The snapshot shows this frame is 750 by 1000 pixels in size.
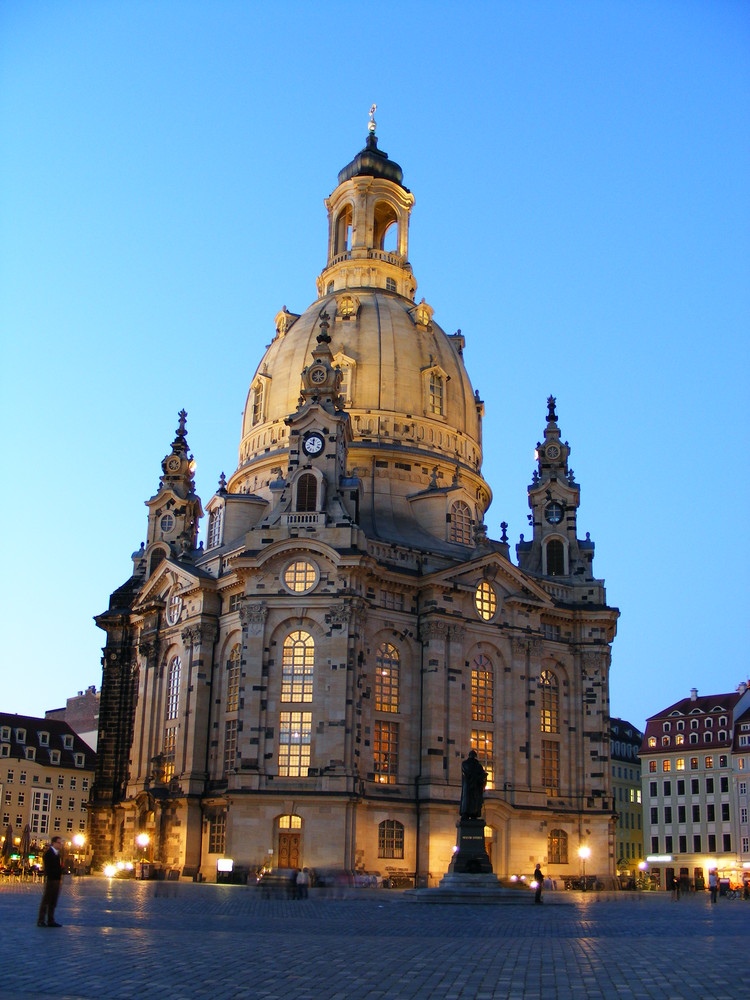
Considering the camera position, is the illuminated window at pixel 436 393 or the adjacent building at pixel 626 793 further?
the adjacent building at pixel 626 793

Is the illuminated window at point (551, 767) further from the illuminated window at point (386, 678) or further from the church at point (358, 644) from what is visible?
the illuminated window at point (386, 678)

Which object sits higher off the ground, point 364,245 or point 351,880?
point 364,245

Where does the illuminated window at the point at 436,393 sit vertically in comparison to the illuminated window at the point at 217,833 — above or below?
above

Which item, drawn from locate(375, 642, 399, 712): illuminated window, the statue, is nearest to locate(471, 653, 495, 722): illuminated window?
locate(375, 642, 399, 712): illuminated window

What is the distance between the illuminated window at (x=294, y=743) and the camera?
6625cm

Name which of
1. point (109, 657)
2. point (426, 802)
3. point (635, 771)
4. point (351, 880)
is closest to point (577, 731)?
point (426, 802)

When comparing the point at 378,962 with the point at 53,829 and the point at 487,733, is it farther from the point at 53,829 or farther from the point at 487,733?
the point at 53,829

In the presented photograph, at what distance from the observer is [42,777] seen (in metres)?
106

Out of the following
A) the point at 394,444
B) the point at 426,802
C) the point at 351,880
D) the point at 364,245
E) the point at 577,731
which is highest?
the point at 364,245

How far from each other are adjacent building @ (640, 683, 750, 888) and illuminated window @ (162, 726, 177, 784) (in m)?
50.4

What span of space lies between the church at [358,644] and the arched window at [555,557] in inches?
6.2

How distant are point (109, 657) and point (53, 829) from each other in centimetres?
2694

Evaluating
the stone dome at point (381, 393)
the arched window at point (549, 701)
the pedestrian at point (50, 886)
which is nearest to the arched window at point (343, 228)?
the stone dome at point (381, 393)

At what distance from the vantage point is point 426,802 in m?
68.7
